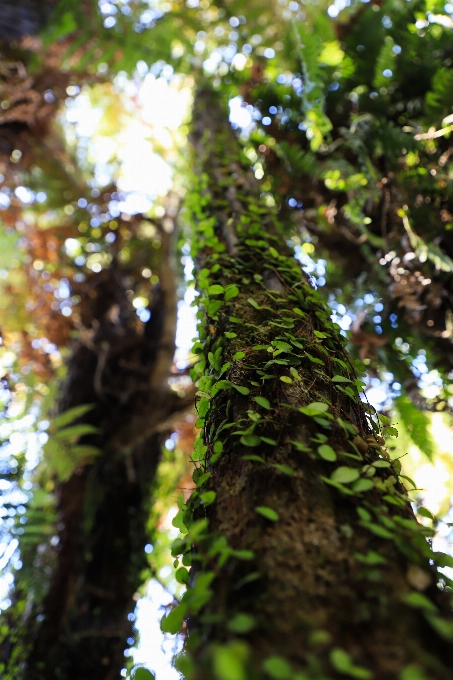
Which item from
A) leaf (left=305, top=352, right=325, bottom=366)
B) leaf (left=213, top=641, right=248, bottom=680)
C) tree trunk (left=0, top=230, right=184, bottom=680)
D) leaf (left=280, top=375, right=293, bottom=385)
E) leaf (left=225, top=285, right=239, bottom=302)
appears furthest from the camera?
tree trunk (left=0, top=230, right=184, bottom=680)

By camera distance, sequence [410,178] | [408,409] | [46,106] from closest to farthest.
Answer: [408,409]
[410,178]
[46,106]

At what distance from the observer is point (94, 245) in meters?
4.51

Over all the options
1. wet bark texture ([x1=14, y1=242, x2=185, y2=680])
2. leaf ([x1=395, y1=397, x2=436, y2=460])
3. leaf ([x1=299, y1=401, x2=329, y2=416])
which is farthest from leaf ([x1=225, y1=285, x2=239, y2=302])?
wet bark texture ([x1=14, y1=242, x2=185, y2=680])

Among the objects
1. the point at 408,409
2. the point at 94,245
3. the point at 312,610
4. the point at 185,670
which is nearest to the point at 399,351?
the point at 408,409

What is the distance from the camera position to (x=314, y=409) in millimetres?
1054

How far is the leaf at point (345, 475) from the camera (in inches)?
36.3

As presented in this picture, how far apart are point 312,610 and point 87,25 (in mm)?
4774

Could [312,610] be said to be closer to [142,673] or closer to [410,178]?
[142,673]

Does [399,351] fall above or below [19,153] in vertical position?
below

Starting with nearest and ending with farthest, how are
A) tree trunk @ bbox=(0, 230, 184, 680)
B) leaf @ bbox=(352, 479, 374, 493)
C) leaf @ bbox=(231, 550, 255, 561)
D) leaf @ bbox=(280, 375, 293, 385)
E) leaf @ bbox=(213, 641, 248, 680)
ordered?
leaf @ bbox=(213, 641, 248, 680), leaf @ bbox=(231, 550, 255, 561), leaf @ bbox=(352, 479, 374, 493), leaf @ bbox=(280, 375, 293, 385), tree trunk @ bbox=(0, 230, 184, 680)

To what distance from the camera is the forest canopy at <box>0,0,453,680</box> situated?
796 mm

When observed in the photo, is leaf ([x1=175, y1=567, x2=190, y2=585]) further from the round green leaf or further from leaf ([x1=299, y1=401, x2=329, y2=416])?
leaf ([x1=299, y1=401, x2=329, y2=416])

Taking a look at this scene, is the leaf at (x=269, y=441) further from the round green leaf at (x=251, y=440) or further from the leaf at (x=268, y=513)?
the leaf at (x=268, y=513)

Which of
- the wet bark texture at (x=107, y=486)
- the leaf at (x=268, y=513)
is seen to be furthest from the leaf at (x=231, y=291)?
the wet bark texture at (x=107, y=486)
